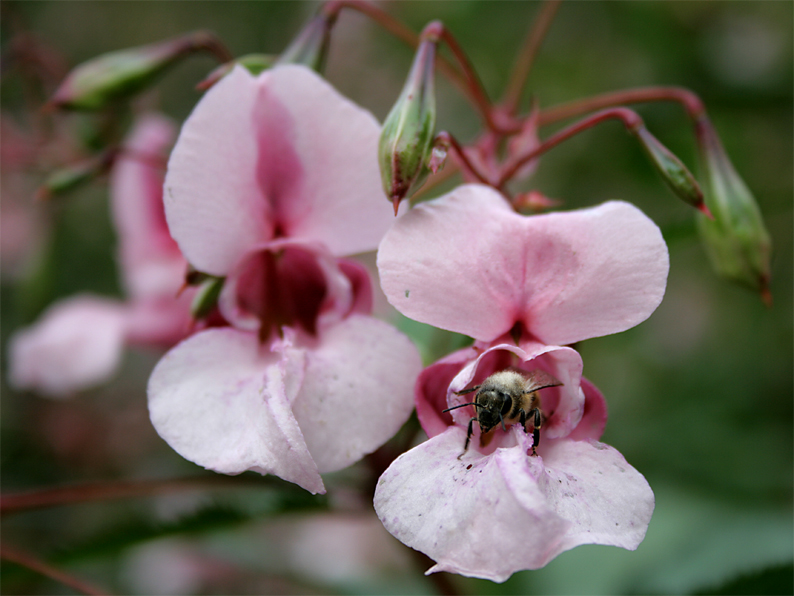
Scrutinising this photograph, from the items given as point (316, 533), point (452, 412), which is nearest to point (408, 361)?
point (452, 412)

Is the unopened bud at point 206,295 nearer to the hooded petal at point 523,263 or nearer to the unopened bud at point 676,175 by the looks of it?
the hooded petal at point 523,263

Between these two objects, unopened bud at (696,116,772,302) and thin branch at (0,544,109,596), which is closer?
unopened bud at (696,116,772,302)

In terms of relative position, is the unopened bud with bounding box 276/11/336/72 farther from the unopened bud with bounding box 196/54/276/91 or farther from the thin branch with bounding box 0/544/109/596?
the thin branch with bounding box 0/544/109/596

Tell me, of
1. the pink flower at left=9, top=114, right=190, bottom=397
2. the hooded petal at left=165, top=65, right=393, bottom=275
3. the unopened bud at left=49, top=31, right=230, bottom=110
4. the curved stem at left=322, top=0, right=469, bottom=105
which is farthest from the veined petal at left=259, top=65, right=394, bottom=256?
the pink flower at left=9, top=114, right=190, bottom=397

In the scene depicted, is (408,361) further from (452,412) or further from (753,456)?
(753,456)

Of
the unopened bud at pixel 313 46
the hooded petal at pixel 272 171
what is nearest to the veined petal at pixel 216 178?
the hooded petal at pixel 272 171

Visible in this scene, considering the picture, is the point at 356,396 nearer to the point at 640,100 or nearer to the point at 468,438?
the point at 468,438

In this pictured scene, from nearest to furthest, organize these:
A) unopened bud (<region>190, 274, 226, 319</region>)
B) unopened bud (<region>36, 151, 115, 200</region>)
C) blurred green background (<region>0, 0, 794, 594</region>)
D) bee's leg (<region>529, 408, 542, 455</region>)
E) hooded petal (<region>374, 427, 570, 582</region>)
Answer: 1. hooded petal (<region>374, 427, 570, 582</region>)
2. bee's leg (<region>529, 408, 542, 455</region>)
3. unopened bud (<region>190, 274, 226, 319</region>)
4. unopened bud (<region>36, 151, 115, 200</region>)
5. blurred green background (<region>0, 0, 794, 594</region>)
